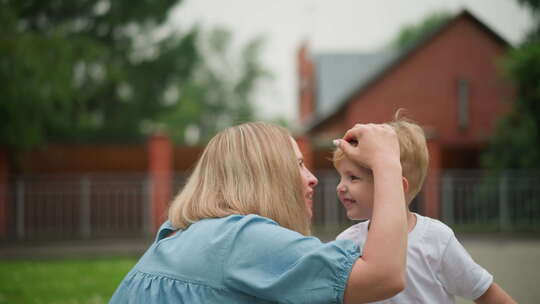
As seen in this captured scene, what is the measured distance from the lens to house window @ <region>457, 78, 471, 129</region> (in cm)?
2209

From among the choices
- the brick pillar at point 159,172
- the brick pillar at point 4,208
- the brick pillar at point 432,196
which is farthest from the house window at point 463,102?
the brick pillar at point 4,208

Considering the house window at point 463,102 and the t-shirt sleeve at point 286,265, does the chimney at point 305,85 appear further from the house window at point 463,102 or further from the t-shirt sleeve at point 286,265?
the t-shirt sleeve at point 286,265

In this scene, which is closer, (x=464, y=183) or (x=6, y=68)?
(x=6, y=68)

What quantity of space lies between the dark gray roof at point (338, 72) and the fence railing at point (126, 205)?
13.6 metres

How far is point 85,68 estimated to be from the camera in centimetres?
1748

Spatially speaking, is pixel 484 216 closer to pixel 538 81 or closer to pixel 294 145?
pixel 538 81

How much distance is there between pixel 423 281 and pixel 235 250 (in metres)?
0.96

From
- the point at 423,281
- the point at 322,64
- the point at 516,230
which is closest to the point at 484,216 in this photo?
the point at 516,230

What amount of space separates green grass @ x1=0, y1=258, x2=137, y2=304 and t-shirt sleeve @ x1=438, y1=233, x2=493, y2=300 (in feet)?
15.0

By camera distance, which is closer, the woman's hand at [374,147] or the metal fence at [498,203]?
the woman's hand at [374,147]

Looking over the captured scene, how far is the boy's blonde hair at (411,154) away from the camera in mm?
2422

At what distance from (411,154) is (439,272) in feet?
1.44

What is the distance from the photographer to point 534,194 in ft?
Result: 50.1

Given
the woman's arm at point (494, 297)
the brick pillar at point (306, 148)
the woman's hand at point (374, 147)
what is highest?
the woman's hand at point (374, 147)
